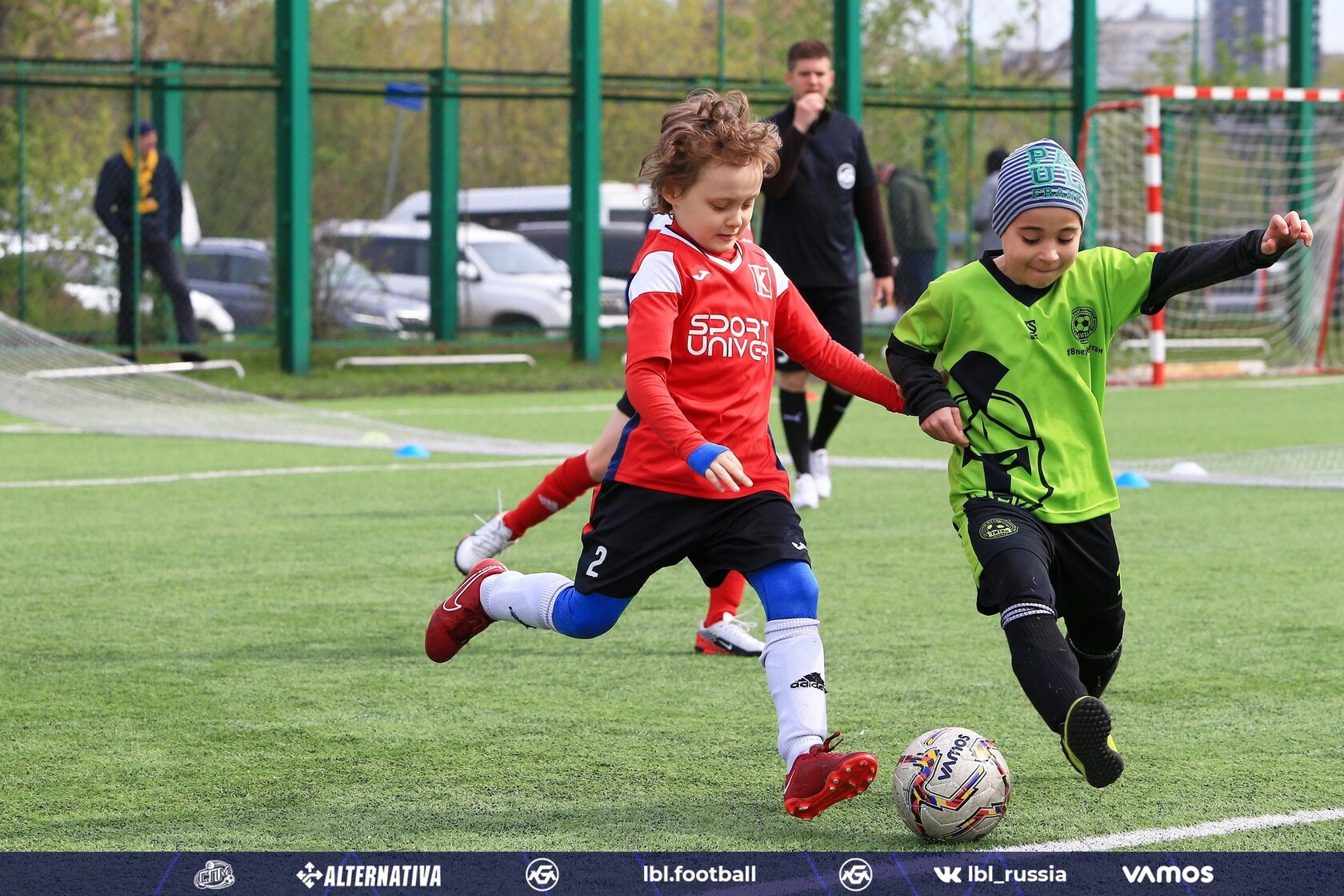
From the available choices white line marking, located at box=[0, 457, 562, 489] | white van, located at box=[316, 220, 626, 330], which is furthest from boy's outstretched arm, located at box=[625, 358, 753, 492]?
white van, located at box=[316, 220, 626, 330]

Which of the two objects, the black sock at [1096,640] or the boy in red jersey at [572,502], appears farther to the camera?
the boy in red jersey at [572,502]

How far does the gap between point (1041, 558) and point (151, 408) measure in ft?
31.8

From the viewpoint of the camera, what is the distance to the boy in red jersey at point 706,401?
378 centimetres

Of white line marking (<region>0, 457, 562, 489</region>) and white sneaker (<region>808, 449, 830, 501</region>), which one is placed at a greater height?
white sneaker (<region>808, 449, 830, 501</region>)

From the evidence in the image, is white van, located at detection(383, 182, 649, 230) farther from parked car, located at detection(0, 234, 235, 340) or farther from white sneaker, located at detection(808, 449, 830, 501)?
white sneaker, located at detection(808, 449, 830, 501)

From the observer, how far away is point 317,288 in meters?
16.8

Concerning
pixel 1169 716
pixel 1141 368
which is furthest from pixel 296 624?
pixel 1141 368

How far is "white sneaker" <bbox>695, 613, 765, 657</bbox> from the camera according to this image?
521cm

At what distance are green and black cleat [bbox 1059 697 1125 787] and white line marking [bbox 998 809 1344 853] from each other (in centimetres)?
12

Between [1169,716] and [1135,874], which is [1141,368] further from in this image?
[1135,874]

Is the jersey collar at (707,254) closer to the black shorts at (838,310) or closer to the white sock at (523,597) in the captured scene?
the white sock at (523,597)

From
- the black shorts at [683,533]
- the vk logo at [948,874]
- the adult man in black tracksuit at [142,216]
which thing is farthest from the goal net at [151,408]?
the vk logo at [948,874]

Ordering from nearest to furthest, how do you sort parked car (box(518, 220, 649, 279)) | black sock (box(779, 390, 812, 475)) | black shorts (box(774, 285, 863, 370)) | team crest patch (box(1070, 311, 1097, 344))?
team crest patch (box(1070, 311, 1097, 344))
black sock (box(779, 390, 812, 475))
black shorts (box(774, 285, 863, 370))
parked car (box(518, 220, 649, 279))

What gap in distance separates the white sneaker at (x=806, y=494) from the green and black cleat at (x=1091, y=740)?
4696 mm
